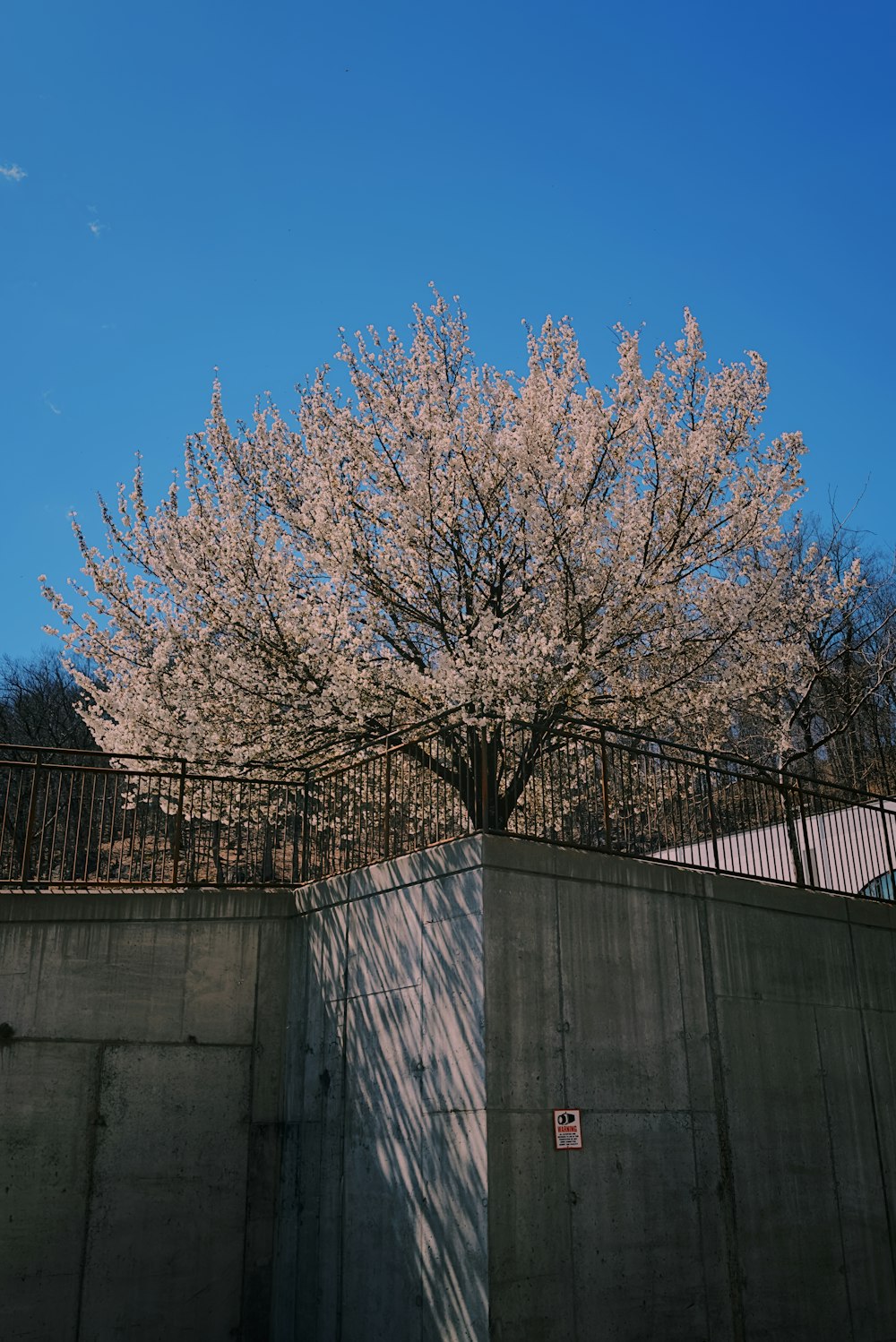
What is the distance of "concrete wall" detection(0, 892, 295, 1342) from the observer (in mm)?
11141

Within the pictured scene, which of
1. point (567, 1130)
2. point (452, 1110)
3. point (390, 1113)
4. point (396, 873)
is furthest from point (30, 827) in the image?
point (567, 1130)

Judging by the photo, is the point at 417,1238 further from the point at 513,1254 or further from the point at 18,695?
the point at 18,695

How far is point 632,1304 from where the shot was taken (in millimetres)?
9688

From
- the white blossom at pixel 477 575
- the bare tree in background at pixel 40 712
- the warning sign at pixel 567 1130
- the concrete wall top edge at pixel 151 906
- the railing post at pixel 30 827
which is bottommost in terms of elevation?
the warning sign at pixel 567 1130

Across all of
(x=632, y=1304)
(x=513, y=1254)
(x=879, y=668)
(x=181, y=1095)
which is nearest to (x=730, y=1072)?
(x=632, y=1304)

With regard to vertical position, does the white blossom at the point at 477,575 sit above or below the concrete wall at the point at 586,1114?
above

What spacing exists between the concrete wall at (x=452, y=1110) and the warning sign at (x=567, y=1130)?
0.37ft

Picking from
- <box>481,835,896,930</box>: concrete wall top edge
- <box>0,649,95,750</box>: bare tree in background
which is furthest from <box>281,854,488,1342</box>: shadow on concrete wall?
<box>0,649,95,750</box>: bare tree in background

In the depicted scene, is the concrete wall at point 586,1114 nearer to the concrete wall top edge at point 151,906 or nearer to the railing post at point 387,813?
the railing post at point 387,813

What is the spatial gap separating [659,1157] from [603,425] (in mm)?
10945

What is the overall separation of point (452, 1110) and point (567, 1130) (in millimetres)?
1117

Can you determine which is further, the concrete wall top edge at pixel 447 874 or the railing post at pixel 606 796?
the railing post at pixel 606 796

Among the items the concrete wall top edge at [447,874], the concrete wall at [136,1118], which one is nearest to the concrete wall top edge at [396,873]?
the concrete wall top edge at [447,874]

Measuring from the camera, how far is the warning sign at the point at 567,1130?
387 inches
